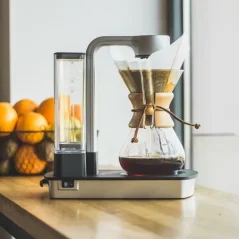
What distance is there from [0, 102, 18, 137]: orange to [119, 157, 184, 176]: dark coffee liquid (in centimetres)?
55

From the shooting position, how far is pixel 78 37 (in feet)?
6.84

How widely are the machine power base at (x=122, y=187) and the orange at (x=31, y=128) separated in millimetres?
460

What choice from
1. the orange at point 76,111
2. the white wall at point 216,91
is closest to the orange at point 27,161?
the orange at point 76,111

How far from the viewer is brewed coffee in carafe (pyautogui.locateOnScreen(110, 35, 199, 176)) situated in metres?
1.28

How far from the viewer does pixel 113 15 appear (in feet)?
6.98

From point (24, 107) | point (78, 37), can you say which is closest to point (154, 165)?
point (24, 107)

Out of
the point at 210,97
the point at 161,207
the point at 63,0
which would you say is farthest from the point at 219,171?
the point at 161,207

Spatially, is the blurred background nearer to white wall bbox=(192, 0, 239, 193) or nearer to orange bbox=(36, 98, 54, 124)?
white wall bbox=(192, 0, 239, 193)

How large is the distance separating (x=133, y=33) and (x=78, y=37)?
20cm

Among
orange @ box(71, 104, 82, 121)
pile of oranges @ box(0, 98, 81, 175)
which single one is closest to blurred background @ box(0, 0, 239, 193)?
pile of oranges @ box(0, 98, 81, 175)

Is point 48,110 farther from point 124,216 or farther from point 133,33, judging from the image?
point 124,216

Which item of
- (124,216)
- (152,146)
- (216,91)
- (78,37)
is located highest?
(78,37)

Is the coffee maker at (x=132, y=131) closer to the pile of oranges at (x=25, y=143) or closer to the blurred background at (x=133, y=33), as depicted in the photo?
the pile of oranges at (x=25, y=143)

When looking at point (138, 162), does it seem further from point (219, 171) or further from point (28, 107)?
point (219, 171)
